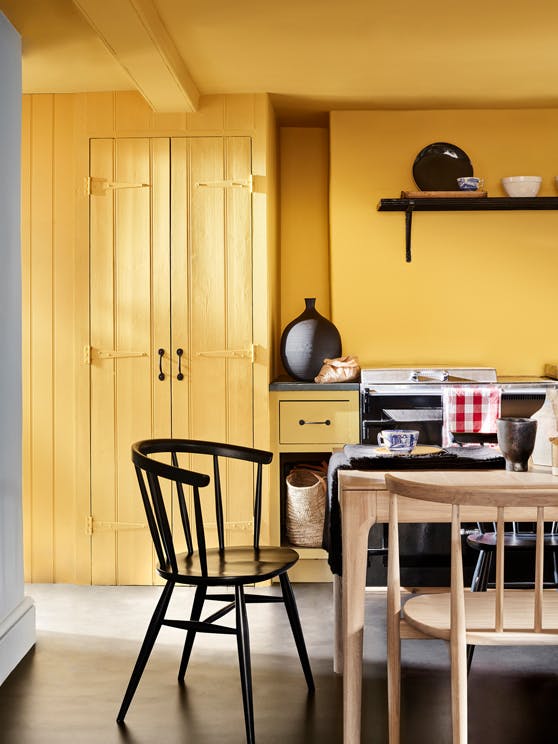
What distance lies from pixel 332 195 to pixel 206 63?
46.2 inches

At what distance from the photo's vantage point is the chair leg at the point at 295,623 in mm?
2801

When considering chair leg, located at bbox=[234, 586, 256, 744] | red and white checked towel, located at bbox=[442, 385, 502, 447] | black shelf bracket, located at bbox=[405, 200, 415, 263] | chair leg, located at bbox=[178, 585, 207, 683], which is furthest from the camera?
black shelf bracket, located at bbox=[405, 200, 415, 263]

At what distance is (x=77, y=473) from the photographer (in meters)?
4.25

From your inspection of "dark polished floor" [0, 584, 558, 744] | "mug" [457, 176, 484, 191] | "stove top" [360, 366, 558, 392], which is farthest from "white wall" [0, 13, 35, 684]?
"mug" [457, 176, 484, 191]

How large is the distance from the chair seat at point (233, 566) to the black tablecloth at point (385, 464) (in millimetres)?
150

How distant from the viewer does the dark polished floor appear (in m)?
2.57

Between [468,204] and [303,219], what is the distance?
0.97 m

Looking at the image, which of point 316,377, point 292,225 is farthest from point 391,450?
point 292,225

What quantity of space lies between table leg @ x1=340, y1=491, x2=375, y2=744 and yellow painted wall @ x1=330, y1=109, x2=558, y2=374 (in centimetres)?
240

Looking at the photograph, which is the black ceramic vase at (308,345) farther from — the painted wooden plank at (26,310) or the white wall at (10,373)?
the white wall at (10,373)

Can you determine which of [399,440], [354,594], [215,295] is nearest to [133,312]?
[215,295]

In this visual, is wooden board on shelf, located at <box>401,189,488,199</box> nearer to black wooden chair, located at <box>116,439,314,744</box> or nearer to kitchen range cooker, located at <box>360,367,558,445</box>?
kitchen range cooker, located at <box>360,367,558,445</box>

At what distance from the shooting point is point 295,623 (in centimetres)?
283

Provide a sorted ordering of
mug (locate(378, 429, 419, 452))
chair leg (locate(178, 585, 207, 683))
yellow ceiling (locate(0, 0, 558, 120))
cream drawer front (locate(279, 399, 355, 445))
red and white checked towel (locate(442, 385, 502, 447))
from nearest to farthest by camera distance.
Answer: mug (locate(378, 429, 419, 452))
chair leg (locate(178, 585, 207, 683))
yellow ceiling (locate(0, 0, 558, 120))
red and white checked towel (locate(442, 385, 502, 447))
cream drawer front (locate(279, 399, 355, 445))
